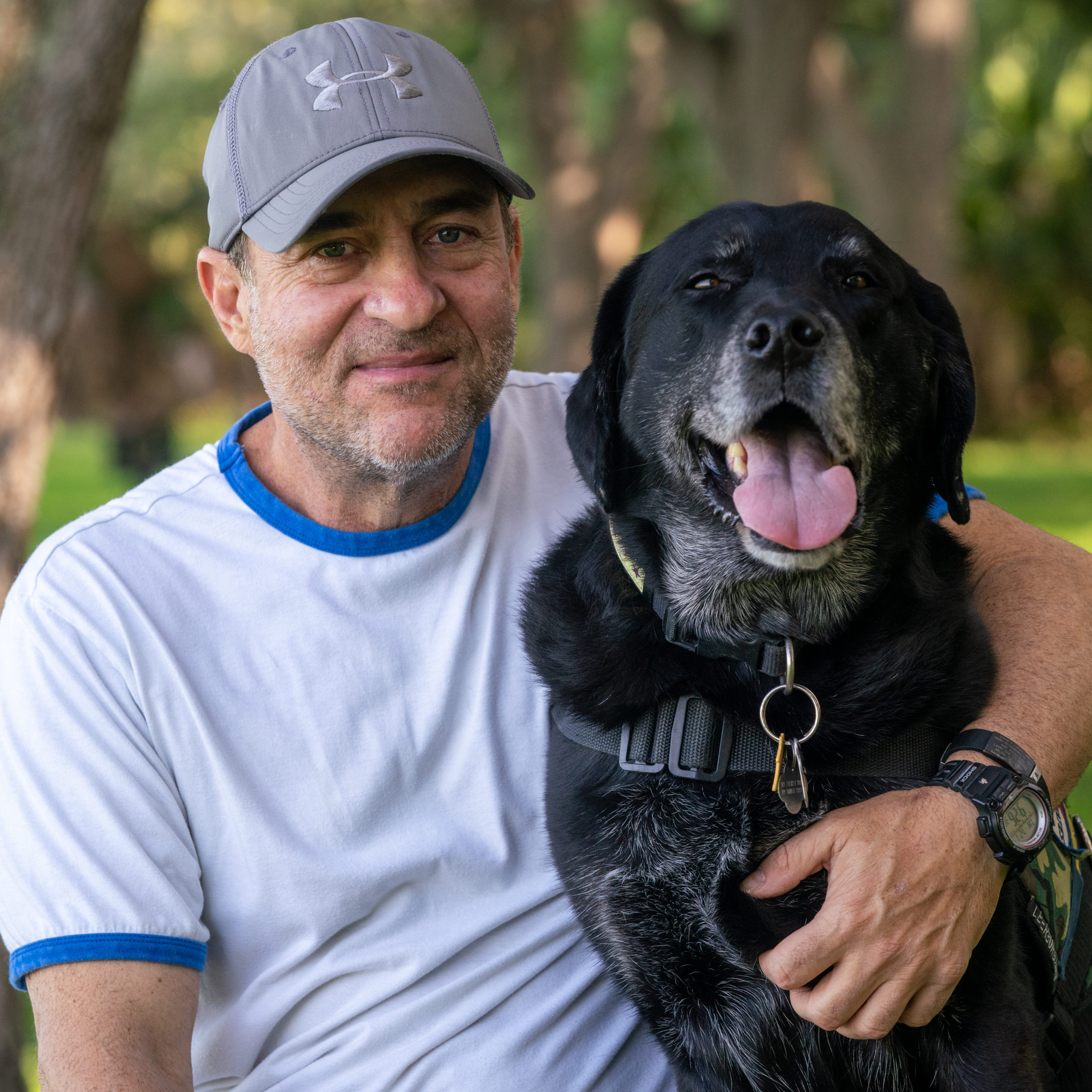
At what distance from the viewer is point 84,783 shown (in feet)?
6.20

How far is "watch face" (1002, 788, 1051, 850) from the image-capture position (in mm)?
1787

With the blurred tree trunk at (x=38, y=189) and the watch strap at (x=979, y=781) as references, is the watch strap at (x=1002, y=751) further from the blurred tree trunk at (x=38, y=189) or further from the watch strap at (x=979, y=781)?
the blurred tree trunk at (x=38, y=189)

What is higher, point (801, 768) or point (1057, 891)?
point (801, 768)

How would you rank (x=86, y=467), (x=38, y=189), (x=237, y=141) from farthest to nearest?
(x=86, y=467)
(x=38, y=189)
(x=237, y=141)

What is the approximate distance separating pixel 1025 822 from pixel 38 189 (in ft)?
7.15

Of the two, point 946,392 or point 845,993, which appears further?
point 946,392

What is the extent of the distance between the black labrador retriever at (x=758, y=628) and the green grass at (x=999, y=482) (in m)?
1.55

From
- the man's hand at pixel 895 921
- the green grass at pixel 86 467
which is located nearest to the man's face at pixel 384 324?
the man's hand at pixel 895 921

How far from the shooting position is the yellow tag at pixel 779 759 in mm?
1837

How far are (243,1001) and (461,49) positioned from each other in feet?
47.0

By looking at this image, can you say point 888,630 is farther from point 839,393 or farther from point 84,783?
point 84,783

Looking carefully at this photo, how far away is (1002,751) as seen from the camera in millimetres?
1852

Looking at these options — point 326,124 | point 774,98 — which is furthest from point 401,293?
point 774,98

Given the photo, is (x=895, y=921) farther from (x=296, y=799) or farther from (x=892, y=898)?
(x=296, y=799)
